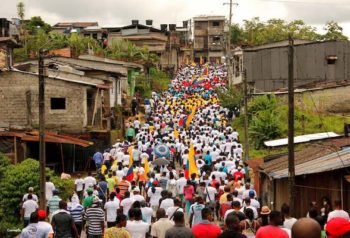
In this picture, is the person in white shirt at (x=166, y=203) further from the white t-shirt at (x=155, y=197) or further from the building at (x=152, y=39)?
the building at (x=152, y=39)

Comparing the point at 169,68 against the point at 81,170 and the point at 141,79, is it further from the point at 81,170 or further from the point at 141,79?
the point at 81,170

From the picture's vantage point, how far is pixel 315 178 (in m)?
19.0

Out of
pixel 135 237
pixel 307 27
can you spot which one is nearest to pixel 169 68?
pixel 307 27

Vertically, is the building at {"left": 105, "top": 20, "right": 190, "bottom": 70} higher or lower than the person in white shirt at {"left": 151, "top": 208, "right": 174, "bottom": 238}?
higher

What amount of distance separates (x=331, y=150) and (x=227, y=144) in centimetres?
926

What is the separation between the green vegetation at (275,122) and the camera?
1503 inches

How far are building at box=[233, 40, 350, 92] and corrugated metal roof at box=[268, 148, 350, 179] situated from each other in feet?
98.9

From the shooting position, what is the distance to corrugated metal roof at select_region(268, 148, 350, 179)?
712 inches

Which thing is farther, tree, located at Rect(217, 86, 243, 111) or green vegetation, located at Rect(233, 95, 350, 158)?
tree, located at Rect(217, 86, 243, 111)

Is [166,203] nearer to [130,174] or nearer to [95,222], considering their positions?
[95,222]

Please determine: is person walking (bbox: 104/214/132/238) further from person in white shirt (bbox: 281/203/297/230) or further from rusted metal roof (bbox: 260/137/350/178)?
rusted metal roof (bbox: 260/137/350/178)

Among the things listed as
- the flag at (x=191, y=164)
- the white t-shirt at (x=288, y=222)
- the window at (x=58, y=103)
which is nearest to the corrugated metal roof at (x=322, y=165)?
the flag at (x=191, y=164)

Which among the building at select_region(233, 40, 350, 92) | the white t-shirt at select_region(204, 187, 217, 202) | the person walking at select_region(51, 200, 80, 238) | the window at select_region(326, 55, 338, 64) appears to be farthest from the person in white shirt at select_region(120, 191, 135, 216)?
the window at select_region(326, 55, 338, 64)

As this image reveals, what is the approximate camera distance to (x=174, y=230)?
11.1m
